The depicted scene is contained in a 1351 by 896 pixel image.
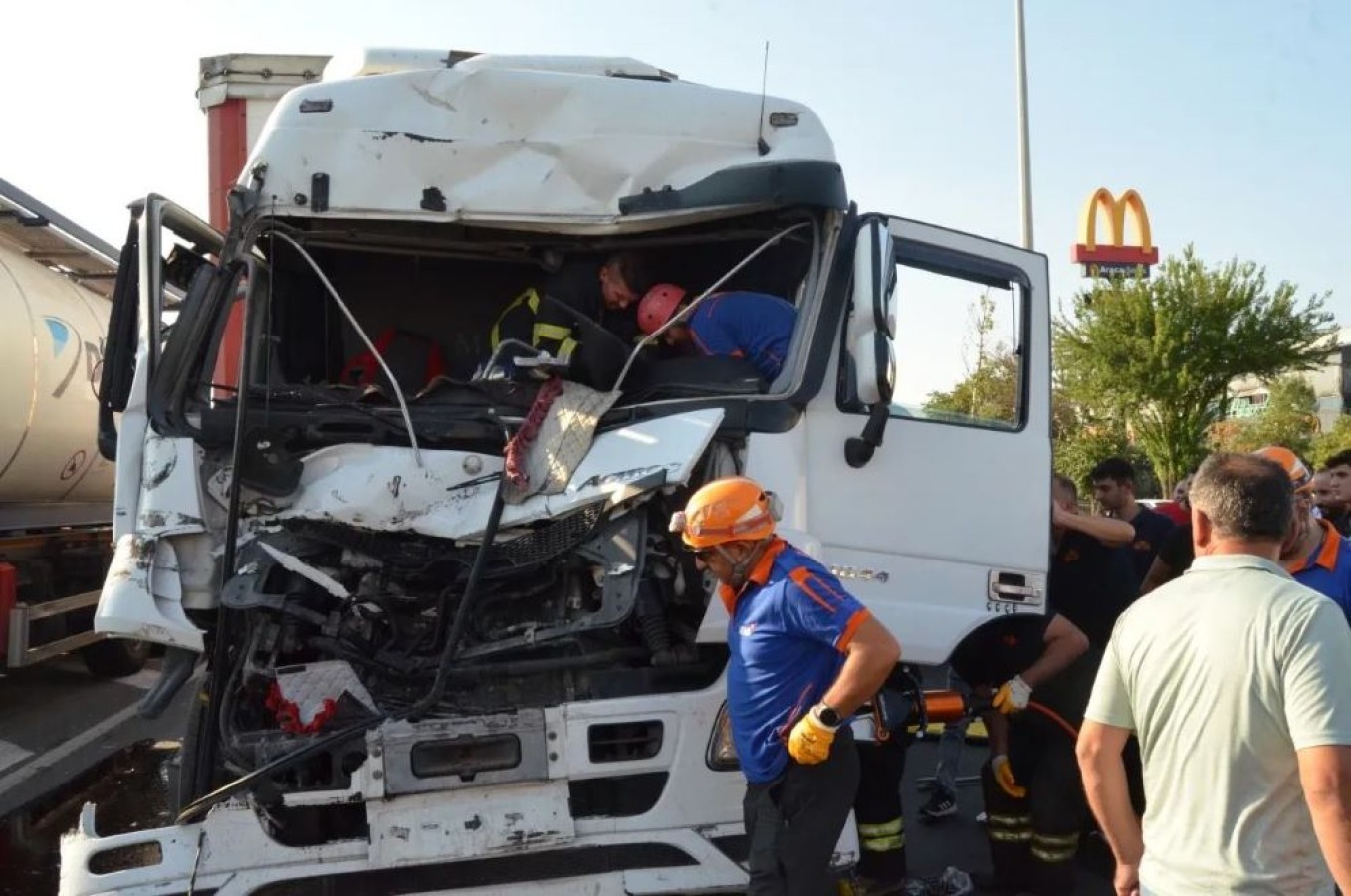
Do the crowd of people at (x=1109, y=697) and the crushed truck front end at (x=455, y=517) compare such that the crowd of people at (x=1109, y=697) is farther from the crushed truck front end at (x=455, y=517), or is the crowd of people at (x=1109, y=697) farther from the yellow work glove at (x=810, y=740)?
the crushed truck front end at (x=455, y=517)

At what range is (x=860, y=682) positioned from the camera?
3.25 m

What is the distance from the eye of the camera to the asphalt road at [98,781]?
5.47m

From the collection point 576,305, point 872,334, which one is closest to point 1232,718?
point 872,334

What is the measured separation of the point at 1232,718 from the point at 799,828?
4.29 ft

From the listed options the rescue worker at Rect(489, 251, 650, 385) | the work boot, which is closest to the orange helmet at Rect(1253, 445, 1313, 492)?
the rescue worker at Rect(489, 251, 650, 385)

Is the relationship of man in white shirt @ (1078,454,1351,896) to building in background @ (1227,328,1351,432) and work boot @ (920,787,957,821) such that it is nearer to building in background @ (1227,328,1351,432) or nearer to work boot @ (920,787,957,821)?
work boot @ (920,787,957,821)

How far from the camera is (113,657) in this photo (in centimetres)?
1012

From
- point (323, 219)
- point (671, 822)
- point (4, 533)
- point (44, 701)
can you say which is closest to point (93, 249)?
point (4, 533)

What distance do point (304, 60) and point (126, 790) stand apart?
12.4ft

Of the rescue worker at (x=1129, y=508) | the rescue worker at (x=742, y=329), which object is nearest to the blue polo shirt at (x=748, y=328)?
the rescue worker at (x=742, y=329)

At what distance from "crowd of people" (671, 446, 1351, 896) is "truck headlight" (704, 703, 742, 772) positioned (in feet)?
0.67

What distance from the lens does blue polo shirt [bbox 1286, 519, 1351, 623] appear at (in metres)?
3.70

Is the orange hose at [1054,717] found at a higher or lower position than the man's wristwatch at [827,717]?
lower

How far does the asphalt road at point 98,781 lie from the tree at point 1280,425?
→ 78.0 ft
